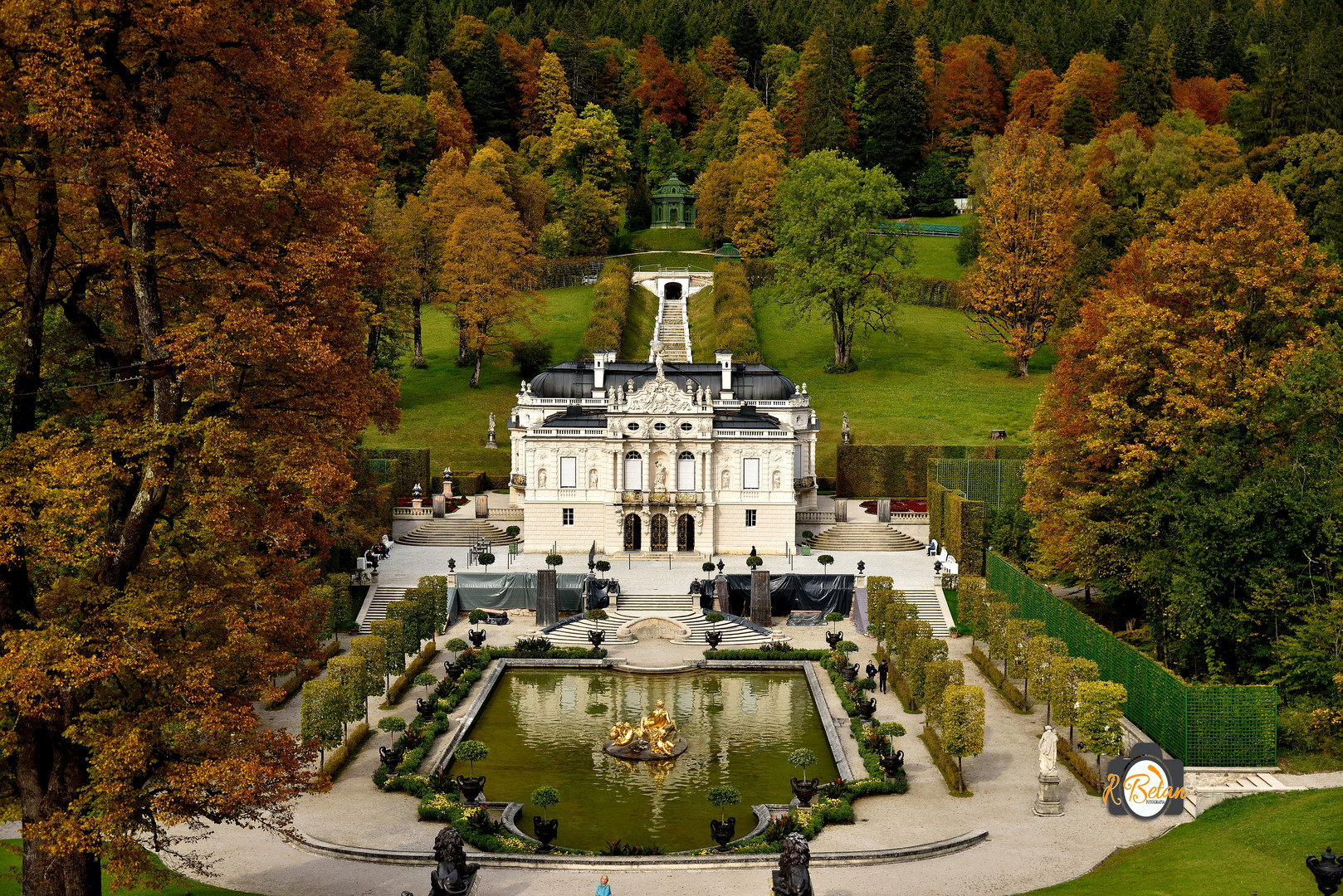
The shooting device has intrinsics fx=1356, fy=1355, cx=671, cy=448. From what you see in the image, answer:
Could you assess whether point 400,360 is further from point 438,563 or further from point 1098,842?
point 1098,842

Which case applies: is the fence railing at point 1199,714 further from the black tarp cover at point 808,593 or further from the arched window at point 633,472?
the arched window at point 633,472

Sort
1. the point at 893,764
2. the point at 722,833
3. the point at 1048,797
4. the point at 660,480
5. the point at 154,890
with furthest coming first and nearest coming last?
the point at 660,480
the point at 893,764
the point at 1048,797
the point at 722,833
the point at 154,890

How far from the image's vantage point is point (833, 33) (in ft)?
431

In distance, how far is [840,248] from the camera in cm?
9300

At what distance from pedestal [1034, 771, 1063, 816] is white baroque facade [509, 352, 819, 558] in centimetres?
3131

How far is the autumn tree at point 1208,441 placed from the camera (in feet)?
136

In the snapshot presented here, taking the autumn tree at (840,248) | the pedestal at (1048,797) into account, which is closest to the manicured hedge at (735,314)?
the autumn tree at (840,248)

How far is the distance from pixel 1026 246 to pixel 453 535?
43.8 meters

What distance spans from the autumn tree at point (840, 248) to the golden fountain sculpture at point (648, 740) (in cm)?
5429

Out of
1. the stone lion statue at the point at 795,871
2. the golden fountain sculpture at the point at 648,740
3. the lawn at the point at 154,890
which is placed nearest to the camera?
the stone lion statue at the point at 795,871

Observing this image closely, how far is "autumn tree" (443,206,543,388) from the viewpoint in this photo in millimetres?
89875

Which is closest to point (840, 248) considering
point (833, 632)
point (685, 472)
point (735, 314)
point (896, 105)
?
point (735, 314)

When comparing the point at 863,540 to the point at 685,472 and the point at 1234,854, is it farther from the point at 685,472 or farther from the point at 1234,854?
the point at 1234,854

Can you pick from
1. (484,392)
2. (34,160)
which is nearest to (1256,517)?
(34,160)
